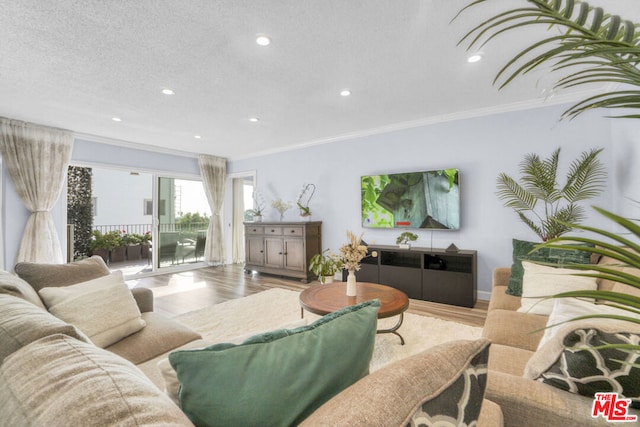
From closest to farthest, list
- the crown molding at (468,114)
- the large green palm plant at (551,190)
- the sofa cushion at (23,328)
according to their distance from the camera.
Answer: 1. the sofa cushion at (23,328)
2. the large green palm plant at (551,190)
3. the crown molding at (468,114)

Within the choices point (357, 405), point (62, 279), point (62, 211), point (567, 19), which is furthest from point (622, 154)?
point (62, 211)

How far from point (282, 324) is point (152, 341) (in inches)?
56.4

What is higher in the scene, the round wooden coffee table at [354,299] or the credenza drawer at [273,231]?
the credenza drawer at [273,231]

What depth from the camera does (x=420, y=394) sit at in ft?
1.86

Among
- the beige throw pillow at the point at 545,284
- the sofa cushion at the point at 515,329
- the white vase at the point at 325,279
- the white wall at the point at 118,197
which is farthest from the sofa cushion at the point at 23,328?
the white wall at the point at 118,197

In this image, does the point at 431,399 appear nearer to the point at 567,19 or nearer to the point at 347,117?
the point at 567,19

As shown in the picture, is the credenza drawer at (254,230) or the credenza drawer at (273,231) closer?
the credenza drawer at (273,231)

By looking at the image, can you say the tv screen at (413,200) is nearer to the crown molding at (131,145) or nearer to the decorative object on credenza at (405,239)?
the decorative object on credenza at (405,239)

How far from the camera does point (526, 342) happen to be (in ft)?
5.32

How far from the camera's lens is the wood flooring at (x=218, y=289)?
3.21 metres

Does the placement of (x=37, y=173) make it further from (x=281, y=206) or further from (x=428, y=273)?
(x=428, y=273)

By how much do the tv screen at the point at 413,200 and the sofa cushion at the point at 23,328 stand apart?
3792 millimetres

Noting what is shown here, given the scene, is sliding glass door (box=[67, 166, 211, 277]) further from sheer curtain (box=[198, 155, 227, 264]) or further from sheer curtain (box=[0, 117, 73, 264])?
sheer curtain (box=[0, 117, 73, 264])

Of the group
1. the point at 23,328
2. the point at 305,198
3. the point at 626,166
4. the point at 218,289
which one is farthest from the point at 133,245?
the point at 626,166
